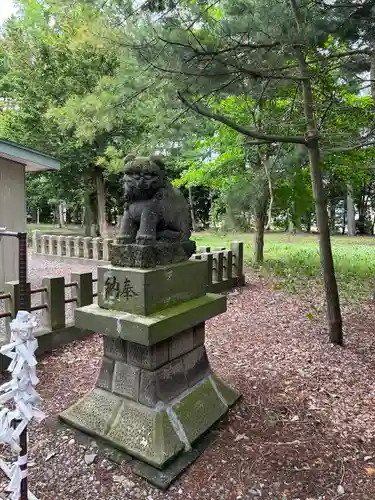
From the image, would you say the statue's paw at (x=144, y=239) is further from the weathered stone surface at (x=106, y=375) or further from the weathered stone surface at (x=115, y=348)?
the weathered stone surface at (x=106, y=375)

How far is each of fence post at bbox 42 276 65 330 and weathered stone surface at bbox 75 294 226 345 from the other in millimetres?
1675

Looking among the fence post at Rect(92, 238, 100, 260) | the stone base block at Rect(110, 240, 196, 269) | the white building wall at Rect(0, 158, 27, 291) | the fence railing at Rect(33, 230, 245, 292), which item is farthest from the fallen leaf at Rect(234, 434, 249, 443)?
the fence post at Rect(92, 238, 100, 260)

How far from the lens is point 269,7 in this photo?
3.97 metres

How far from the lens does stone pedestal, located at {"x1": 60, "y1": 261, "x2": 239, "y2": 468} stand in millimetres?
2506

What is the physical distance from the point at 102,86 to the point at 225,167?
5.46 meters

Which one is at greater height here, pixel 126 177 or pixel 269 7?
pixel 269 7

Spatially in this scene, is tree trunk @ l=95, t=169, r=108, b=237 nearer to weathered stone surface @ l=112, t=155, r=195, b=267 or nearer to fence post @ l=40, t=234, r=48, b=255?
fence post @ l=40, t=234, r=48, b=255

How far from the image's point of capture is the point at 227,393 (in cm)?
323

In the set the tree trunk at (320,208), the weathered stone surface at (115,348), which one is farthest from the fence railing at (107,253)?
the weathered stone surface at (115,348)

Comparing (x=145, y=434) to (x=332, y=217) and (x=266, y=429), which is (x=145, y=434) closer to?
(x=266, y=429)

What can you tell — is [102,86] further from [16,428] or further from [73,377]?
[16,428]

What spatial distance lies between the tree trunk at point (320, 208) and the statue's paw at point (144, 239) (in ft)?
8.40

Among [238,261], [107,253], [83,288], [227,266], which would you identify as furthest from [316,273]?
[83,288]

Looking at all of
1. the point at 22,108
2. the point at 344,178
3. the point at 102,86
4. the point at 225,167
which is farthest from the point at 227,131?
the point at 22,108
